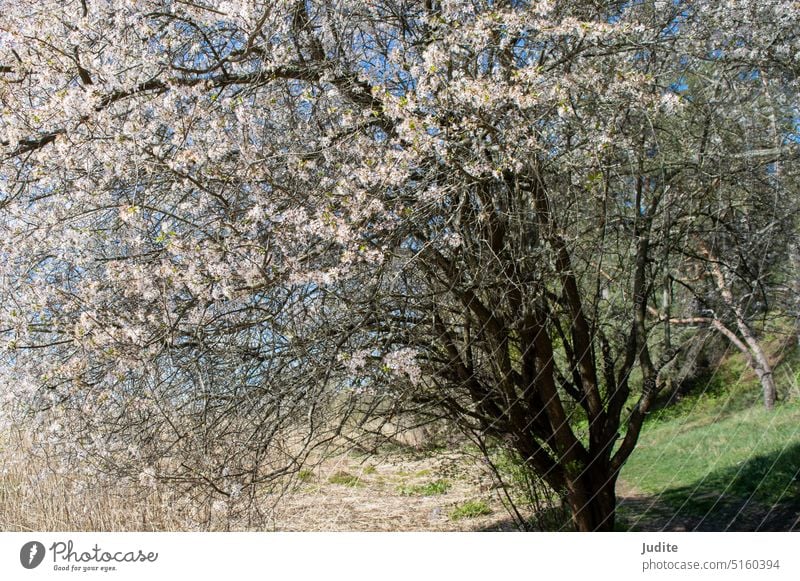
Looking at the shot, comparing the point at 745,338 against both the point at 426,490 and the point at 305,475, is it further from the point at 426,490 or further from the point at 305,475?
the point at 426,490

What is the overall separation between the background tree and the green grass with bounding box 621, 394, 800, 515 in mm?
1115

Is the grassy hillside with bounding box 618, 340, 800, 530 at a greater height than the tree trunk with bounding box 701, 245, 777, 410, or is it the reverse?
the tree trunk with bounding box 701, 245, 777, 410

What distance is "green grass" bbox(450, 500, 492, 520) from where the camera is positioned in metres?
4.96

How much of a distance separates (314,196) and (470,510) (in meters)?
2.87

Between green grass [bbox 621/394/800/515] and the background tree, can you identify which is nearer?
the background tree

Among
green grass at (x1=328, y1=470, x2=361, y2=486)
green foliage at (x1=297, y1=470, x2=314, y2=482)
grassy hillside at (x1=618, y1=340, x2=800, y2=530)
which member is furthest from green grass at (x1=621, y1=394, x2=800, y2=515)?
green foliage at (x1=297, y1=470, x2=314, y2=482)

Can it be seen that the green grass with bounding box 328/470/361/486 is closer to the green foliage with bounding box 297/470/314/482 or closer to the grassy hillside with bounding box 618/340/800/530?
the green foliage with bounding box 297/470/314/482

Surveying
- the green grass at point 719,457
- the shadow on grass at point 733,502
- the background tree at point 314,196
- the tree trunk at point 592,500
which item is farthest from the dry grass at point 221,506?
the green grass at point 719,457

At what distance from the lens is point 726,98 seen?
3.19 meters

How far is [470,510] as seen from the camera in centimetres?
501

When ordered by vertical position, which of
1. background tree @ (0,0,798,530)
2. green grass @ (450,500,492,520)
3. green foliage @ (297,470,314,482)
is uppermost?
background tree @ (0,0,798,530)

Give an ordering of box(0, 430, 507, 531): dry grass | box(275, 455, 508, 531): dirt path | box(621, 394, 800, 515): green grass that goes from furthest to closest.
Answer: box(275, 455, 508, 531): dirt path < box(621, 394, 800, 515): green grass < box(0, 430, 507, 531): dry grass

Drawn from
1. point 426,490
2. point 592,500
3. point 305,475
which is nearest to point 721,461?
point 592,500

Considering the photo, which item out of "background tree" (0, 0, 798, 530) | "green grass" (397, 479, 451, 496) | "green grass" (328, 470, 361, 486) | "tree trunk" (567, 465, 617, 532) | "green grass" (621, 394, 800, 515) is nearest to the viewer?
"background tree" (0, 0, 798, 530)
